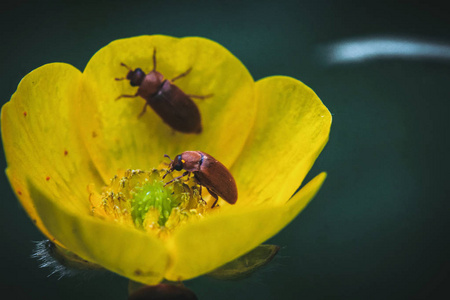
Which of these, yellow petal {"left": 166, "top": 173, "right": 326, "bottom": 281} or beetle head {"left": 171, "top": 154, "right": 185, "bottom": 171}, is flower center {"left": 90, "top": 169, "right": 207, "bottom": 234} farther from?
yellow petal {"left": 166, "top": 173, "right": 326, "bottom": 281}

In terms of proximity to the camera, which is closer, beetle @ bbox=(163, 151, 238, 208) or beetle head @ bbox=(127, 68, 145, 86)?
beetle @ bbox=(163, 151, 238, 208)

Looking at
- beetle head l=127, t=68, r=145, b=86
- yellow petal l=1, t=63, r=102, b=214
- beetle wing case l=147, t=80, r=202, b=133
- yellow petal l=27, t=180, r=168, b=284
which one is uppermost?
beetle head l=127, t=68, r=145, b=86

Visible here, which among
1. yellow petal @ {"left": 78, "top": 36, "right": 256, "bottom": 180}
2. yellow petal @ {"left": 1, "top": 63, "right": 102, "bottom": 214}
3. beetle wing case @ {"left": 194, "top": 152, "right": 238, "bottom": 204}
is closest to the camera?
yellow petal @ {"left": 1, "top": 63, "right": 102, "bottom": 214}

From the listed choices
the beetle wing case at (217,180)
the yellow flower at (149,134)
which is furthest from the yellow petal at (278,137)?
the beetle wing case at (217,180)

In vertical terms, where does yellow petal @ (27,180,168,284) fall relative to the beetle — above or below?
below

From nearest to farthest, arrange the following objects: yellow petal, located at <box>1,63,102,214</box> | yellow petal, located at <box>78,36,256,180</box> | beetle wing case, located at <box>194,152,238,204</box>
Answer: yellow petal, located at <box>1,63,102,214</box>, beetle wing case, located at <box>194,152,238,204</box>, yellow petal, located at <box>78,36,256,180</box>

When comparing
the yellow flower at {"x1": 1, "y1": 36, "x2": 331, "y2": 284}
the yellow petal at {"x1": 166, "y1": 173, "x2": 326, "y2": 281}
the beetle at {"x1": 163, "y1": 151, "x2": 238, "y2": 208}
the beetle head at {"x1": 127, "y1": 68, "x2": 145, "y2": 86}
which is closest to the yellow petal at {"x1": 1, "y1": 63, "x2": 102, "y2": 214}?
the yellow flower at {"x1": 1, "y1": 36, "x2": 331, "y2": 284}
